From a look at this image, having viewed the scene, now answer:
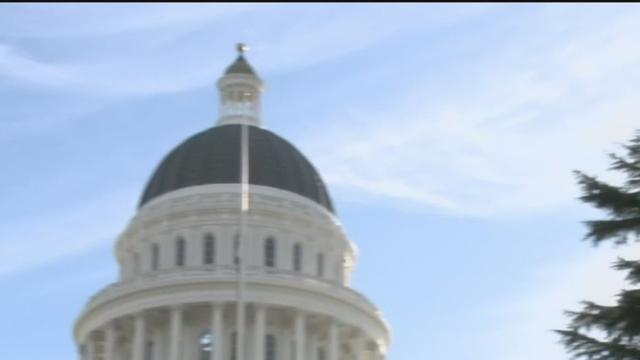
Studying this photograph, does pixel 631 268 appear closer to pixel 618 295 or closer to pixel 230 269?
pixel 618 295

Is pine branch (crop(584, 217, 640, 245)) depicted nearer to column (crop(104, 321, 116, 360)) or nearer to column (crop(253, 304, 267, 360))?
column (crop(253, 304, 267, 360))

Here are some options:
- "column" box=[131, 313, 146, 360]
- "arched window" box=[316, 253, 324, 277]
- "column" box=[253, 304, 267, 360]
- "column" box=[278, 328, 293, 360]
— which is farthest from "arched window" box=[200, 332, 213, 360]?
"arched window" box=[316, 253, 324, 277]

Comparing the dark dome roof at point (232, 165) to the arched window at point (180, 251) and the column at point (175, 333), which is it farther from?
the column at point (175, 333)

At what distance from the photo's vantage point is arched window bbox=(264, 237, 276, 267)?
241ft

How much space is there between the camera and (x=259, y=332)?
70062 mm

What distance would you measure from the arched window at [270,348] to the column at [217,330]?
228cm

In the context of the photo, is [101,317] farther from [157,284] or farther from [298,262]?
[298,262]

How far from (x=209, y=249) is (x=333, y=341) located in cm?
732

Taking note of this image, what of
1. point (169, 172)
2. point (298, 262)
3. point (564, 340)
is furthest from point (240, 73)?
point (564, 340)

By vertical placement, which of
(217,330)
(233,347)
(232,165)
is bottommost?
(233,347)

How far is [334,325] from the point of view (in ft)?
237

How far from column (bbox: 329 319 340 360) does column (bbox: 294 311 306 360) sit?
1526 millimetres

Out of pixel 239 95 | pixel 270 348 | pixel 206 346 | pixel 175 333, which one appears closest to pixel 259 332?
pixel 270 348

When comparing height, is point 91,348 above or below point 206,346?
above
